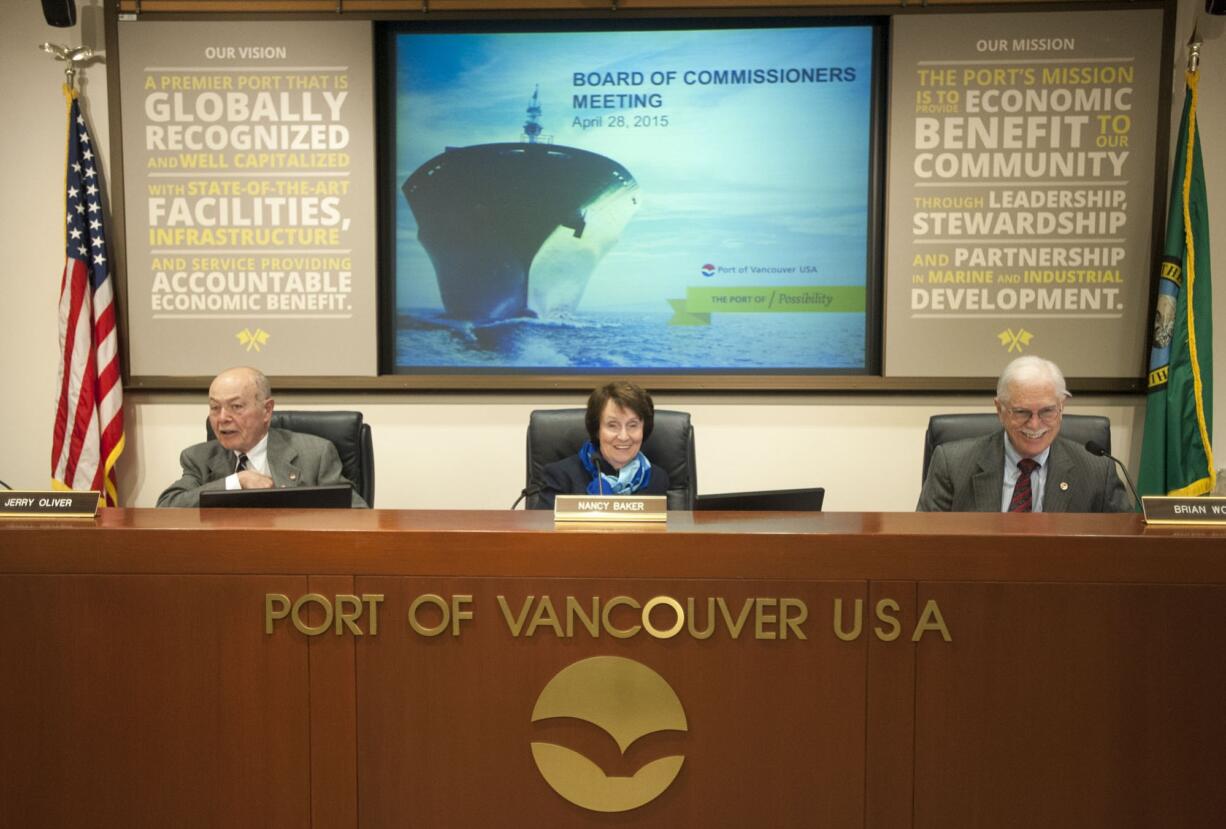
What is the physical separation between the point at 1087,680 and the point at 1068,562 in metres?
0.17

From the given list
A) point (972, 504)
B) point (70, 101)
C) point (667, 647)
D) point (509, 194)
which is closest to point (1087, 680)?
point (667, 647)

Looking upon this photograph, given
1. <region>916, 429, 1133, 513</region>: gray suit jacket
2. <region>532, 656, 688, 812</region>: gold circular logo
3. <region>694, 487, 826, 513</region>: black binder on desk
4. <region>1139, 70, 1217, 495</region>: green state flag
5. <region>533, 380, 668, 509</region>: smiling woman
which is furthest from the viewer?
<region>1139, 70, 1217, 495</region>: green state flag

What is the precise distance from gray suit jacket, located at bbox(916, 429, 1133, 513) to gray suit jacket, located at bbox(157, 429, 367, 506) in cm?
168

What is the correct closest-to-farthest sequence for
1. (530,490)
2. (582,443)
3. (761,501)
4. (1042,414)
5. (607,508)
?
(607,508), (761,501), (1042,414), (530,490), (582,443)

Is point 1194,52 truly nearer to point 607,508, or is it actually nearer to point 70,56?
point 607,508

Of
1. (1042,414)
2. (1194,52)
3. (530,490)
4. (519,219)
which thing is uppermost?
(1194,52)

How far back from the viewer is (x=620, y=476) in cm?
272

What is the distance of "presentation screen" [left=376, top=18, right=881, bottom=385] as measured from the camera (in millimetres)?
3436

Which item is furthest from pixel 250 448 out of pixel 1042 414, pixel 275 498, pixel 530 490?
pixel 1042 414

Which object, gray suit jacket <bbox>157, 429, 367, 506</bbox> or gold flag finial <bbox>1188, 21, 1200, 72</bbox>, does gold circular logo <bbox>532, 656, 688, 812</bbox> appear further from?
gold flag finial <bbox>1188, 21, 1200, 72</bbox>

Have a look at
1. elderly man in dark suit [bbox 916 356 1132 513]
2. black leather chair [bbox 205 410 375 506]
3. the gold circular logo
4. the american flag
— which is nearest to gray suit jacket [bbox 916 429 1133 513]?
elderly man in dark suit [bbox 916 356 1132 513]

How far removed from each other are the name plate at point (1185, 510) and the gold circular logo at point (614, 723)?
31.4 inches

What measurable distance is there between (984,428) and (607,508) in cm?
172

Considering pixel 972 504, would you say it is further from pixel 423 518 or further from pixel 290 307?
pixel 290 307
